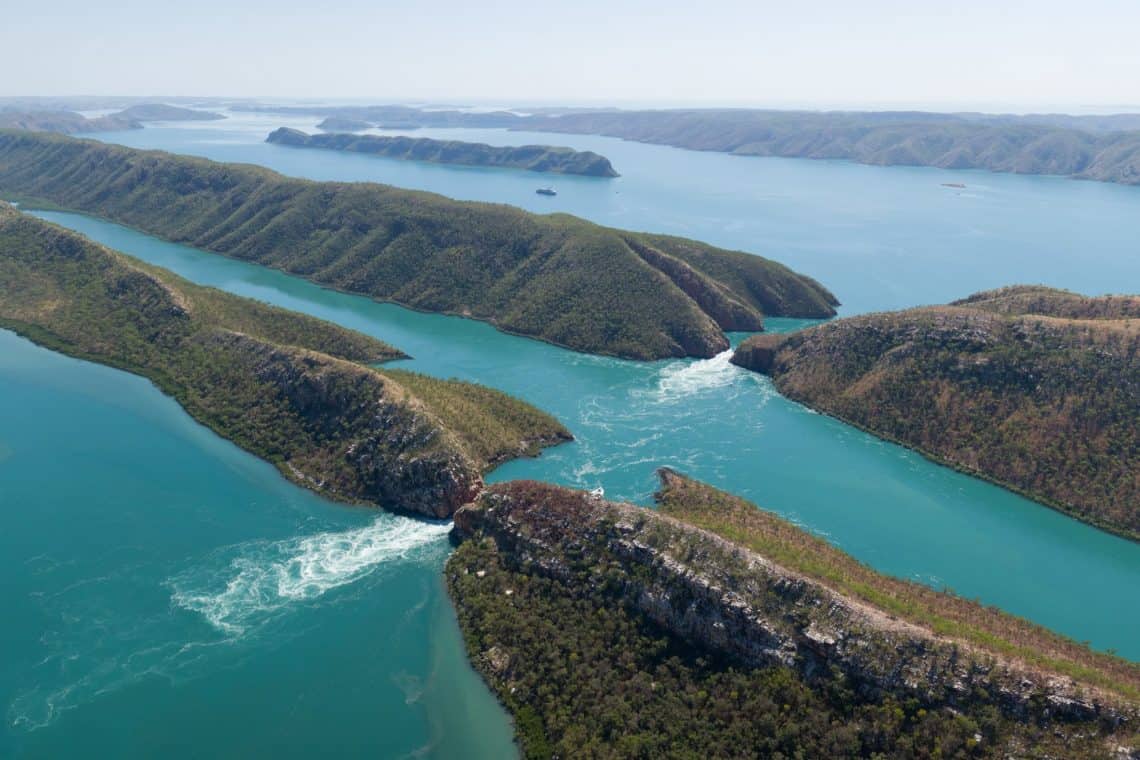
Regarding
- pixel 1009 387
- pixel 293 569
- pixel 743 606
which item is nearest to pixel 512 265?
pixel 1009 387

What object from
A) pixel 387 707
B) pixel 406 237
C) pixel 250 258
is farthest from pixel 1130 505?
pixel 250 258

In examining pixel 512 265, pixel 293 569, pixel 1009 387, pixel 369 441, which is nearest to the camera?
pixel 293 569

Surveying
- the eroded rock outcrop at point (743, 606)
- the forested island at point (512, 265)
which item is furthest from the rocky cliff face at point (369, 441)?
the forested island at point (512, 265)

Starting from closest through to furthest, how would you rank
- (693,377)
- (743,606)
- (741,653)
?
(741,653) → (743,606) → (693,377)

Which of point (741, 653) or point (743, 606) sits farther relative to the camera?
point (743, 606)

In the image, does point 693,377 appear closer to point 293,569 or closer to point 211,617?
point 293,569

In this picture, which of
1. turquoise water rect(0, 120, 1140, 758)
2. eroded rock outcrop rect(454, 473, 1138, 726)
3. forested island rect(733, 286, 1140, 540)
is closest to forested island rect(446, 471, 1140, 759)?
eroded rock outcrop rect(454, 473, 1138, 726)

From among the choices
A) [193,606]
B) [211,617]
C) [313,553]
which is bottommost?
[211,617]

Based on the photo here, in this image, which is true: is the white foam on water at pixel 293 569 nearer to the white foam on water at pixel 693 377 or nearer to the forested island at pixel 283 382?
the forested island at pixel 283 382
